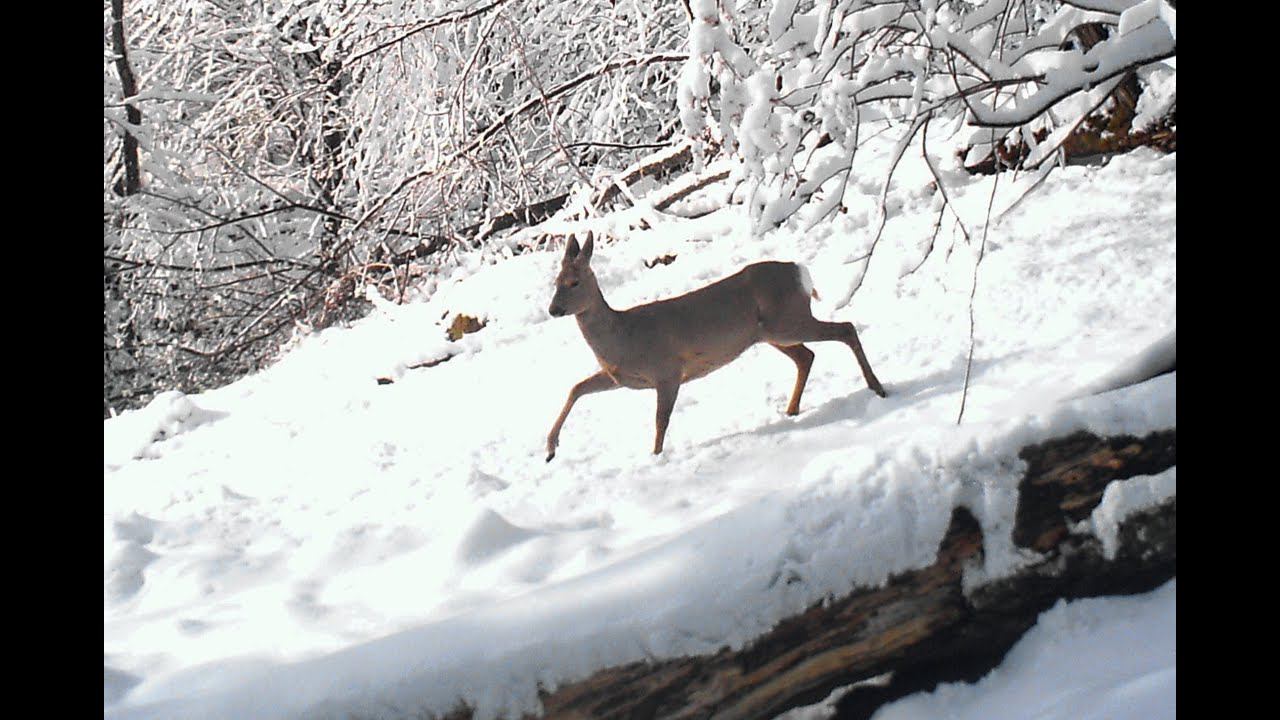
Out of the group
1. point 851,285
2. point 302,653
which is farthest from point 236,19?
point 302,653

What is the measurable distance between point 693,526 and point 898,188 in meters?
4.46

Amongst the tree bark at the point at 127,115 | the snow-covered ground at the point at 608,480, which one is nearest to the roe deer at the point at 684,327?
the snow-covered ground at the point at 608,480

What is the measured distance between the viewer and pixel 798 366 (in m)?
4.83

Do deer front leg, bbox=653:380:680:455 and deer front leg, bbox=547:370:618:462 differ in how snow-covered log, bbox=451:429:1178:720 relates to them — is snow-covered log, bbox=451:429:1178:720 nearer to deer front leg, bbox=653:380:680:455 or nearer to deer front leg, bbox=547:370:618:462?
deer front leg, bbox=653:380:680:455

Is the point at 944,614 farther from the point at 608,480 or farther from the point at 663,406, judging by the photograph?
the point at 663,406

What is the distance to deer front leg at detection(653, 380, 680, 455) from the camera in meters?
4.54

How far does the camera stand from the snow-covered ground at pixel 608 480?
2982 mm

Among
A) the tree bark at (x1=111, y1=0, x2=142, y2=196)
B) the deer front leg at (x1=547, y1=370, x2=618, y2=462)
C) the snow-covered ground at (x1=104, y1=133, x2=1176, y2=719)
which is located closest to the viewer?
the snow-covered ground at (x1=104, y1=133, x2=1176, y2=719)

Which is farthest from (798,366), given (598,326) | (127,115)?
(127,115)

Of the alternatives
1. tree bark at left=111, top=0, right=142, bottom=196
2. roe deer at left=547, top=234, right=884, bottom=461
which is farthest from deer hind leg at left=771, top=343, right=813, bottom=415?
tree bark at left=111, top=0, right=142, bottom=196

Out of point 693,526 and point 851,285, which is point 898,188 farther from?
point 693,526

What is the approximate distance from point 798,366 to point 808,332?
15cm

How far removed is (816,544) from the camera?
335cm
